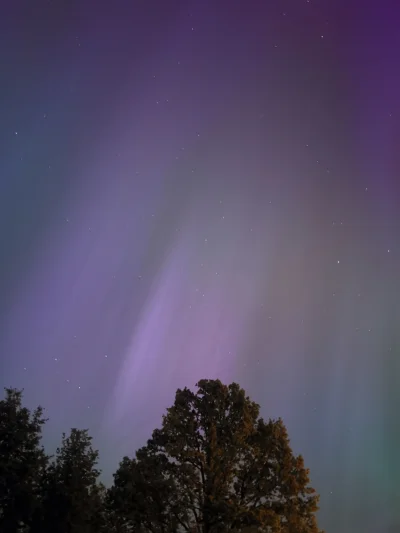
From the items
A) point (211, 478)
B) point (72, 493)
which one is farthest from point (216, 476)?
point (72, 493)

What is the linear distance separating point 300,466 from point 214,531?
599cm

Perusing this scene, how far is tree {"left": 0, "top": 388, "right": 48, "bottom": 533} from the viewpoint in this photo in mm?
32844

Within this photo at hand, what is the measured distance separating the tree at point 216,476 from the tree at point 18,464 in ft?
30.6

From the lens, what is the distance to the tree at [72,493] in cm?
3366

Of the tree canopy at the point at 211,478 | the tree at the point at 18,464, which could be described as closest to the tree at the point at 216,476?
the tree canopy at the point at 211,478

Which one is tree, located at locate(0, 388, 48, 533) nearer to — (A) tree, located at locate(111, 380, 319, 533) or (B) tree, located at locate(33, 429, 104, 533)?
(B) tree, located at locate(33, 429, 104, 533)

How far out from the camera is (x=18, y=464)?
34.2 metres

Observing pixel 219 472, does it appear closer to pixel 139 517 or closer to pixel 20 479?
pixel 139 517

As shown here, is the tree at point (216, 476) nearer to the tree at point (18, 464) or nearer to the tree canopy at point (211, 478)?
the tree canopy at point (211, 478)

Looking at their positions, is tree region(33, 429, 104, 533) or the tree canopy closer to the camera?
the tree canopy

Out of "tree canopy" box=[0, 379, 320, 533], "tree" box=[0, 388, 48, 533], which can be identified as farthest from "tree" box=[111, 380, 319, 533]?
"tree" box=[0, 388, 48, 533]

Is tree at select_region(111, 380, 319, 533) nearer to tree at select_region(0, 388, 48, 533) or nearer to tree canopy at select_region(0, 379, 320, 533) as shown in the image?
tree canopy at select_region(0, 379, 320, 533)

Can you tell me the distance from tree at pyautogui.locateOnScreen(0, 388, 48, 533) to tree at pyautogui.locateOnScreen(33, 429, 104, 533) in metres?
0.98

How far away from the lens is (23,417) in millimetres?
36156
